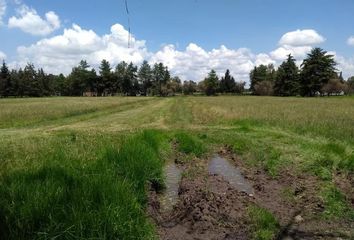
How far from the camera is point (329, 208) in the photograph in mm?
7293

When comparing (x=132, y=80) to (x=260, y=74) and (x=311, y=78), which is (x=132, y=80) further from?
(x=311, y=78)

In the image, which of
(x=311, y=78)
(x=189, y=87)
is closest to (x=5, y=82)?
(x=189, y=87)

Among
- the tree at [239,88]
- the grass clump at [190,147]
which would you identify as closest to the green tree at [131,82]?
the tree at [239,88]

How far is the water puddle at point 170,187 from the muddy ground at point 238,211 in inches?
6.5

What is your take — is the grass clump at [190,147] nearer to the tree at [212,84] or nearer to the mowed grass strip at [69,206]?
the mowed grass strip at [69,206]

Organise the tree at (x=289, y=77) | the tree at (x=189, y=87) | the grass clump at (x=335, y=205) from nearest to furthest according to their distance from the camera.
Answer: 1. the grass clump at (x=335, y=205)
2. the tree at (x=289, y=77)
3. the tree at (x=189, y=87)

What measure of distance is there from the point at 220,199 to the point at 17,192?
359 cm

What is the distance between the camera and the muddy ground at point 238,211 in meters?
6.18

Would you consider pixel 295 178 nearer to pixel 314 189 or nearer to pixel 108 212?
pixel 314 189

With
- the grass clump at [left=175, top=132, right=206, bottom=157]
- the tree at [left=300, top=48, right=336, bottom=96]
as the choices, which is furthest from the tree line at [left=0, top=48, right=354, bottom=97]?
the grass clump at [left=175, top=132, right=206, bottom=157]

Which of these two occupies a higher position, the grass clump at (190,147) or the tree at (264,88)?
the grass clump at (190,147)

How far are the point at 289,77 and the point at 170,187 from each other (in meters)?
107

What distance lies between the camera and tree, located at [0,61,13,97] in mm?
121188

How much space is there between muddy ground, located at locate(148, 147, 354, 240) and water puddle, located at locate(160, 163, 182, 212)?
164 mm
